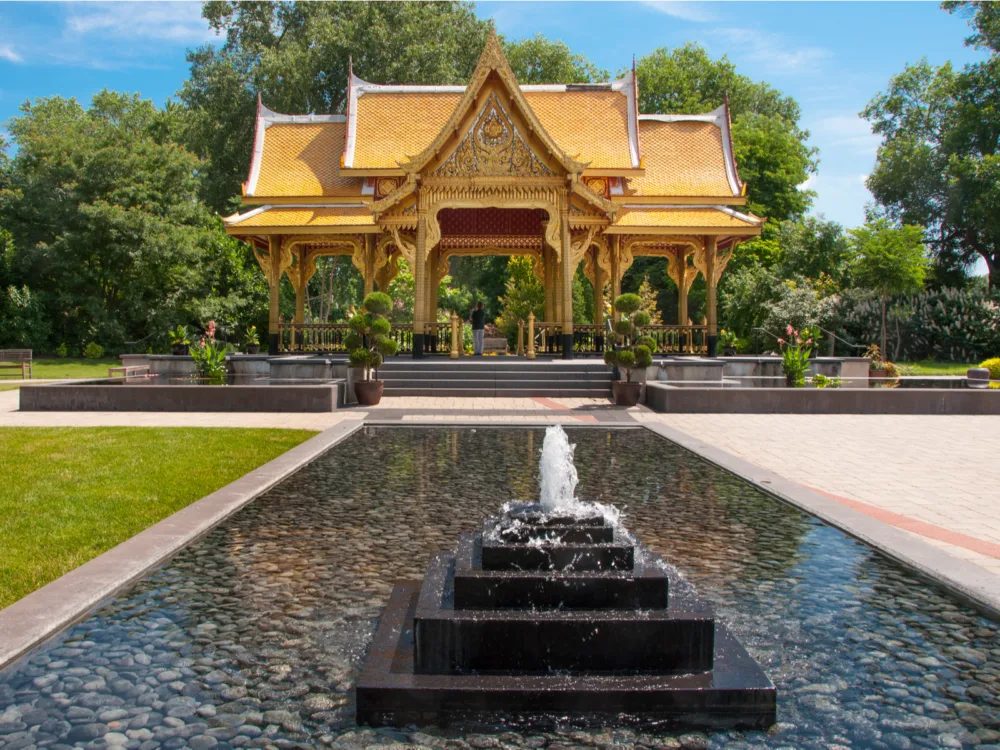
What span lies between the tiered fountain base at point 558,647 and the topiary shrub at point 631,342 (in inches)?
535

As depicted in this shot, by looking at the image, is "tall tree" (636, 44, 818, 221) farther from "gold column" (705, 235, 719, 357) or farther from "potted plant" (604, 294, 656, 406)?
"potted plant" (604, 294, 656, 406)

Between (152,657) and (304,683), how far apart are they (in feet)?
2.82

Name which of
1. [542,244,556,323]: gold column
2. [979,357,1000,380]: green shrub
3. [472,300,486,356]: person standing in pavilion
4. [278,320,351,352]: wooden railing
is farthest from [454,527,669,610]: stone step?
[979,357,1000,380]: green shrub

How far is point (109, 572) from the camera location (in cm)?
514

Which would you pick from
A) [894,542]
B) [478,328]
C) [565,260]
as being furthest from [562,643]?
[478,328]

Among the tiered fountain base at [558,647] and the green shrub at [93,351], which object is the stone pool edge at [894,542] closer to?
the tiered fountain base at [558,647]

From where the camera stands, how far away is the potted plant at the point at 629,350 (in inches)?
695

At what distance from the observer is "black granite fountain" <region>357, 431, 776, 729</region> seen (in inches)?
138

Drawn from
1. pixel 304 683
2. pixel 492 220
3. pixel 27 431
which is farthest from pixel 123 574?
pixel 492 220

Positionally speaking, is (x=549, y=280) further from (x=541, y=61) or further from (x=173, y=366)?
(x=541, y=61)

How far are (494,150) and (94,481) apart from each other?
53.4ft

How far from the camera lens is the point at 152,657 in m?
4.00

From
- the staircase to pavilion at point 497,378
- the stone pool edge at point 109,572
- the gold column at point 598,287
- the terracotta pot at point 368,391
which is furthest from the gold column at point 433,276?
the stone pool edge at point 109,572

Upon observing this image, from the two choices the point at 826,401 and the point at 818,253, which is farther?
the point at 818,253
